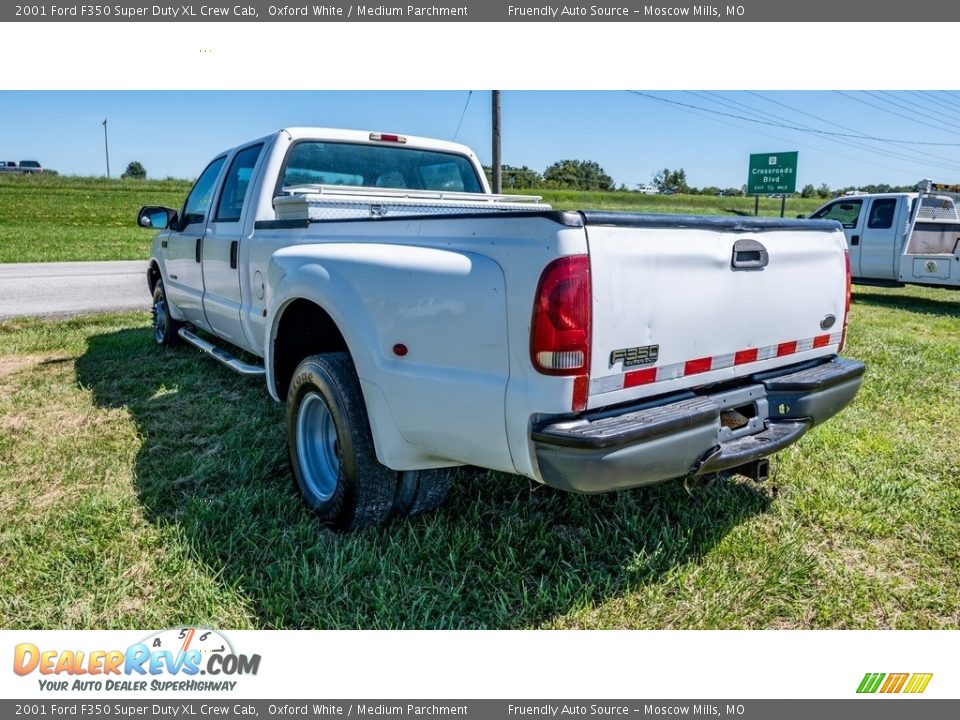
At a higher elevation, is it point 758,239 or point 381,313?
point 758,239

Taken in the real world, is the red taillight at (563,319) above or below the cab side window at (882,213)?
below

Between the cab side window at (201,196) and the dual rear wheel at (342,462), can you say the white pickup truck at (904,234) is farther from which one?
→ the dual rear wheel at (342,462)

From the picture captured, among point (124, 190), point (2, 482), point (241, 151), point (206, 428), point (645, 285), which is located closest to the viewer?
point (645, 285)

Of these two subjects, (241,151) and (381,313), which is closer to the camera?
(381,313)

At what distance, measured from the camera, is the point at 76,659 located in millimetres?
2367

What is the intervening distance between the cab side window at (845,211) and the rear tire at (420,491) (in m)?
11.0

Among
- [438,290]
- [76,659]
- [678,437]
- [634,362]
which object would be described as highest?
[438,290]

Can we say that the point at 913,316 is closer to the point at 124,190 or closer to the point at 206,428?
the point at 206,428

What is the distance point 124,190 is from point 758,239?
54724 millimetres

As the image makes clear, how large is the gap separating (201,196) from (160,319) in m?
1.71

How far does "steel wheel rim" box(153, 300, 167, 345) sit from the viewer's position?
22.2 feet

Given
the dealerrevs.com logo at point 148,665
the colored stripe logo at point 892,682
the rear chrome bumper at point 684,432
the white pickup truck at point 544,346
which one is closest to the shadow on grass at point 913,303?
the white pickup truck at point 544,346

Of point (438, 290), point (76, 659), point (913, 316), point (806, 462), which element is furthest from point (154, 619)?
point (913, 316)

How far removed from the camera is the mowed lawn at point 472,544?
260 cm
